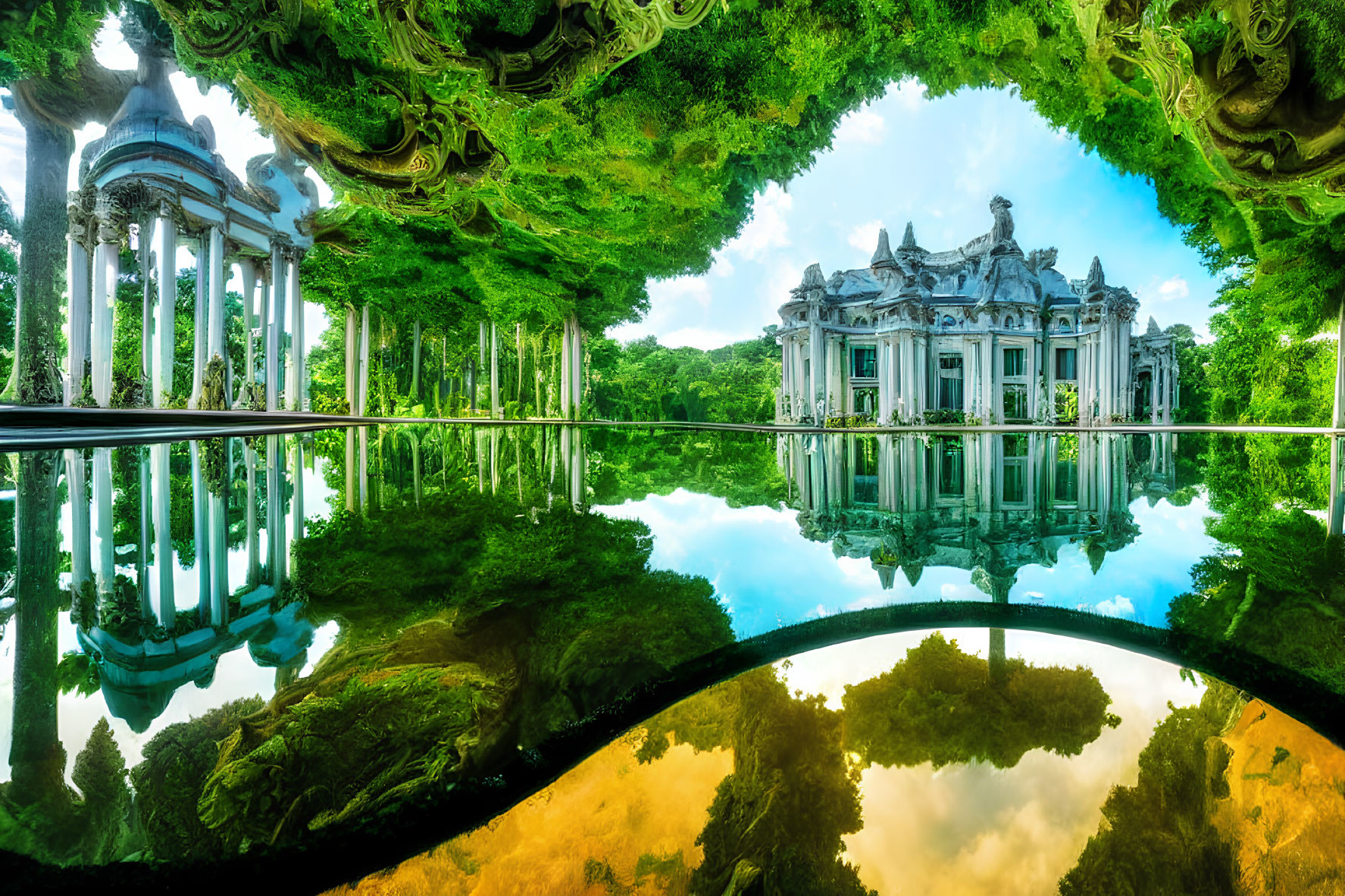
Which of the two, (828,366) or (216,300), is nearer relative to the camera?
(216,300)

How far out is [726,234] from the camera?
36.6 feet

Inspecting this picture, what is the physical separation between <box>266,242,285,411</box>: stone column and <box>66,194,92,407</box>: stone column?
308cm

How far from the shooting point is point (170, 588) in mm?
1939

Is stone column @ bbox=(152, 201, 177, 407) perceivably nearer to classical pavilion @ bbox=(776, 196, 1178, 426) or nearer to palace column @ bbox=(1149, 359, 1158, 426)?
classical pavilion @ bbox=(776, 196, 1178, 426)

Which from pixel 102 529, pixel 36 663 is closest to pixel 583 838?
pixel 36 663

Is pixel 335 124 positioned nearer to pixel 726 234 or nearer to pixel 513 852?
pixel 726 234

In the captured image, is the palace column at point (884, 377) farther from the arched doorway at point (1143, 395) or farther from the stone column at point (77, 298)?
the stone column at point (77, 298)

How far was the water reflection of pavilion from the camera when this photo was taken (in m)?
1.32

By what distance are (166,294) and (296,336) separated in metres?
2.81

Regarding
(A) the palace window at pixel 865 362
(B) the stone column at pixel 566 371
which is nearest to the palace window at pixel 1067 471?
(B) the stone column at pixel 566 371

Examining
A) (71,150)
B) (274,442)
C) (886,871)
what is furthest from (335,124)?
(886,871)

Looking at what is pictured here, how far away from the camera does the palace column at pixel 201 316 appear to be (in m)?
10.3

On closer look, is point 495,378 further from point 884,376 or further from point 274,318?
point 884,376

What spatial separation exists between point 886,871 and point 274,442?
7.68 m
